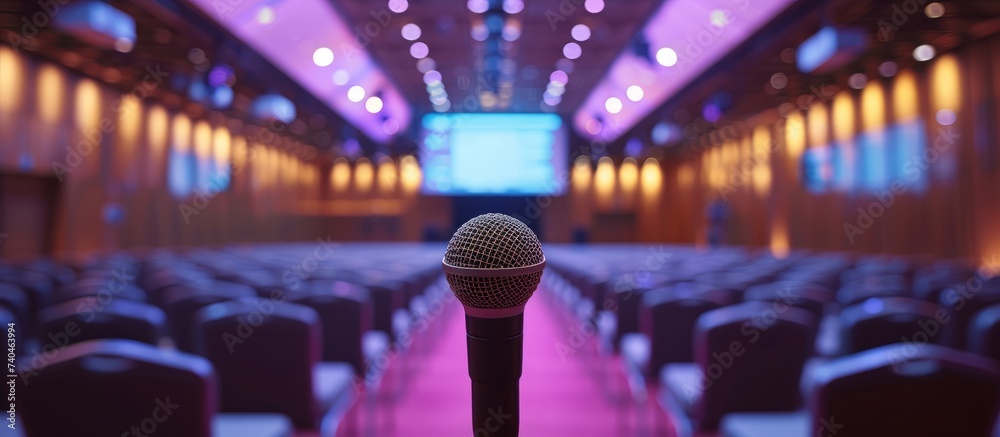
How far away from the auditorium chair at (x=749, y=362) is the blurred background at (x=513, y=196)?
0.02 metres

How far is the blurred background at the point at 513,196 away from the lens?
251cm

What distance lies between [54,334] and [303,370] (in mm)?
1085

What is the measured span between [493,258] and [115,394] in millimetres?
1350

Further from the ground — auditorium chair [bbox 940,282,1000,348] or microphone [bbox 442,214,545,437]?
microphone [bbox 442,214,545,437]

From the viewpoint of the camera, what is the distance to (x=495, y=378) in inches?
28.1

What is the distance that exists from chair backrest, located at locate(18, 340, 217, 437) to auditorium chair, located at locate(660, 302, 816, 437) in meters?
2.05

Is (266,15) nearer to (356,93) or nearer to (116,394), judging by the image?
(356,93)

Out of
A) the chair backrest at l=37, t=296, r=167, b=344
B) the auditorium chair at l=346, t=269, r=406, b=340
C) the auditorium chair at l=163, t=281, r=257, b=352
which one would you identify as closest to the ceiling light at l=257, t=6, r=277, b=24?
the auditorium chair at l=346, t=269, r=406, b=340

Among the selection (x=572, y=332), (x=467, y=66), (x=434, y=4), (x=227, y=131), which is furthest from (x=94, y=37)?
(x=227, y=131)

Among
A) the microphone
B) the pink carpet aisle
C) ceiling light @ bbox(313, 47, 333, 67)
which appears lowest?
→ the pink carpet aisle

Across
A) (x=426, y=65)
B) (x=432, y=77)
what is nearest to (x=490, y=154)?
(x=432, y=77)

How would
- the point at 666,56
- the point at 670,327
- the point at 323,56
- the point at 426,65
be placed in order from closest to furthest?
1. the point at 670,327
2. the point at 666,56
3. the point at 323,56
4. the point at 426,65

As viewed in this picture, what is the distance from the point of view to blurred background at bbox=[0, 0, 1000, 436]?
2.51 m

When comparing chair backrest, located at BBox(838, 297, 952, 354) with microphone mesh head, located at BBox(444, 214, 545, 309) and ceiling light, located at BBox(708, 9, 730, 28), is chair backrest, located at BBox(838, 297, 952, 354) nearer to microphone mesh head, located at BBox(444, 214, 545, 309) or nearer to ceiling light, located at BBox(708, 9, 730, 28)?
microphone mesh head, located at BBox(444, 214, 545, 309)
